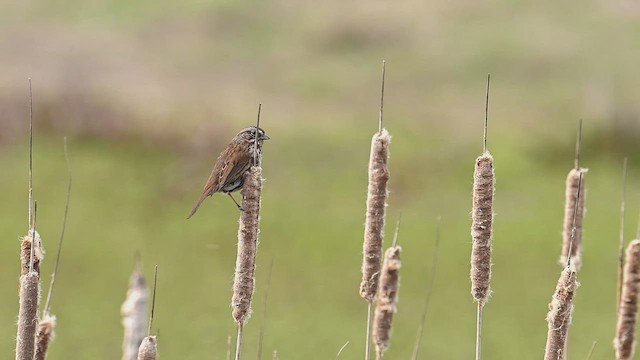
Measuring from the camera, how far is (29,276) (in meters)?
5.33

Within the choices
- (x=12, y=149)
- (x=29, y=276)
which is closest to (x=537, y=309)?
(x=12, y=149)

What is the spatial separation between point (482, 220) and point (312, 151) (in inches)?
743

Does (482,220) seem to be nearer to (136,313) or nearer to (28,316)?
(28,316)

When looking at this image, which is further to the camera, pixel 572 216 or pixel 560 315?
pixel 572 216

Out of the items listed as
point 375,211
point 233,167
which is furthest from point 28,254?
point 375,211

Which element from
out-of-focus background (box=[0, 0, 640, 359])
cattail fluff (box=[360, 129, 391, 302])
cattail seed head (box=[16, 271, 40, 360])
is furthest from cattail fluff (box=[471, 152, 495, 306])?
out-of-focus background (box=[0, 0, 640, 359])

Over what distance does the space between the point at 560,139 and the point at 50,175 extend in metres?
11.8

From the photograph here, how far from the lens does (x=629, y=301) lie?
7.03 metres

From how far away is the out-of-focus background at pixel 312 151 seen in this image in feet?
62.5

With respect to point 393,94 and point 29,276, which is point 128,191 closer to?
point 393,94

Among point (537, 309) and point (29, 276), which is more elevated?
point (537, 309)

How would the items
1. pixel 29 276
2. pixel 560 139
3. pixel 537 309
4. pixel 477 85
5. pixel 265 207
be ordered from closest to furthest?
pixel 29 276
pixel 537 309
pixel 265 207
pixel 560 139
pixel 477 85

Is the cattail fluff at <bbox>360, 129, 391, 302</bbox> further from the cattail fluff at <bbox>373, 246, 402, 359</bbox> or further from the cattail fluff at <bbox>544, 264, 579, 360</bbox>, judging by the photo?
the cattail fluff at <bbox>544, 264, 579, 360</bbox>

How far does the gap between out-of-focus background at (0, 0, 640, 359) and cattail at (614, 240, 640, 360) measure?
10.3 metres
